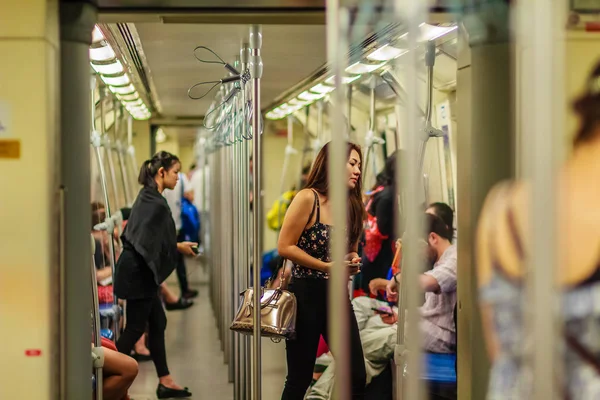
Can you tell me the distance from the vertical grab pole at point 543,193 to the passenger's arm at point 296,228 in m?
1.68

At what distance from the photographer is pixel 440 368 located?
420 centimetres

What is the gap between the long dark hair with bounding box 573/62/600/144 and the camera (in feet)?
7.24

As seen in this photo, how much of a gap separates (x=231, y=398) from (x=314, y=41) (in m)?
2.45

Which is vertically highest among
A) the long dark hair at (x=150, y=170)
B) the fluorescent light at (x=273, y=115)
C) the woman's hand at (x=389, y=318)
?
the fluorescent light at (x=273, y=115)

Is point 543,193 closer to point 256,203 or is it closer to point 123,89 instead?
point 256,203

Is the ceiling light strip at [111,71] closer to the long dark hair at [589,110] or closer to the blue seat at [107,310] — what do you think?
the blue seat at [107,310]

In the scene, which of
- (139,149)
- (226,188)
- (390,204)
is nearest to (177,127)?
(139,149)

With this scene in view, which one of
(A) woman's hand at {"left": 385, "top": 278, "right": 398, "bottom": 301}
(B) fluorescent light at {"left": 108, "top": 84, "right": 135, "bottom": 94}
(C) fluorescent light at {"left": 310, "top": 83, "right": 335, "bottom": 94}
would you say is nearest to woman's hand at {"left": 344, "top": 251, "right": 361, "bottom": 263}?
(A) woman's hand at {"left": 385, "top": 278, "right": 398, "bottom": 301}

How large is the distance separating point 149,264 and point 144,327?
430 millimetres

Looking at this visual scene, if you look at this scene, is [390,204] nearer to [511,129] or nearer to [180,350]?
[180,350]

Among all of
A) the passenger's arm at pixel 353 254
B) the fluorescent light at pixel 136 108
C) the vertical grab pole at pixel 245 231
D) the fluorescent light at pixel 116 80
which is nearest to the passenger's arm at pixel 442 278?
the passenger's arm at pixel 353 254

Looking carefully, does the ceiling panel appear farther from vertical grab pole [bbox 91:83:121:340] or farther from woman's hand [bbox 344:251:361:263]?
woman's hand [bbox 344:251:361:263]

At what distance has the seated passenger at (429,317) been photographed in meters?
4.29

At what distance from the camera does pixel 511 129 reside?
241cm
